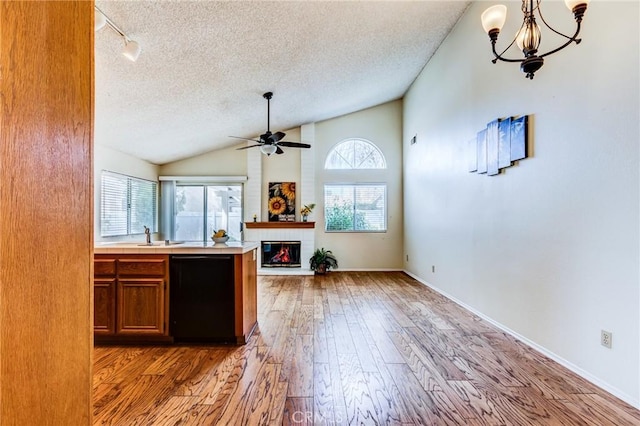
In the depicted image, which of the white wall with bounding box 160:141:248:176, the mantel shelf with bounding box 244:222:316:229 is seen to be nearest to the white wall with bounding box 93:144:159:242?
the white wall with bounding box 160:141:248:176

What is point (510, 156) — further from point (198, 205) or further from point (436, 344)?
point (198, 205)

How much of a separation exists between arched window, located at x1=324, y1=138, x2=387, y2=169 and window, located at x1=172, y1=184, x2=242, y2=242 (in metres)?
2.35

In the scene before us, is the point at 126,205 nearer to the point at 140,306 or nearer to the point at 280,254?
the point at 280,254

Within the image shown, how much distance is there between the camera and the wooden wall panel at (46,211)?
2.36 feet

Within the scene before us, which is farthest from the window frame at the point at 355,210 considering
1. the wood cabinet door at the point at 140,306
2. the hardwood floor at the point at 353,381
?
the wood cabinet door at the point at 140,306

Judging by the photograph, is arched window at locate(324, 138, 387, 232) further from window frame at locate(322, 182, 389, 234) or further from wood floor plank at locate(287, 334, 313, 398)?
wood floor plank at locate(287, 334, 313, 398)

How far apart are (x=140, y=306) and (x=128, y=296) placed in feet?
0.46

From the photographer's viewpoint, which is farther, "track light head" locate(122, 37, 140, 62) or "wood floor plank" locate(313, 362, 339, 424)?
"track light head" locate(122, 37, 140, 62)

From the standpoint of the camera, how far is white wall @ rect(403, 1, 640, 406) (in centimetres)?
209

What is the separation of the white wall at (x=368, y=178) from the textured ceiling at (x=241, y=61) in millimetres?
909

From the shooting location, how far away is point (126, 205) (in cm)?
602

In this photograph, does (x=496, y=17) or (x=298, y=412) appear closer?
(x=298, y=412)

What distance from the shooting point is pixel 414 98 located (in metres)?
6.34

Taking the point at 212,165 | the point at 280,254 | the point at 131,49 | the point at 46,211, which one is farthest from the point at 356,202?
the point at 46,211
